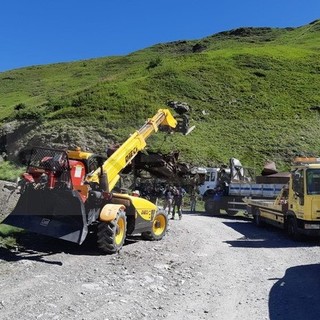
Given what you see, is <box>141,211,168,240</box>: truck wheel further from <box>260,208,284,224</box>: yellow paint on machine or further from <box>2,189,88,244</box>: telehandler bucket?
<box>260,208,284,224</box>: yellow paint on machine

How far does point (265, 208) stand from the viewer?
1827 cm

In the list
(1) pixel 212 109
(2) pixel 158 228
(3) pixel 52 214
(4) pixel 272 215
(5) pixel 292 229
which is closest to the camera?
(3) pixel 52 214

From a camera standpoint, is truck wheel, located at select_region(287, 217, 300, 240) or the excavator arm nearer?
the excavator arm

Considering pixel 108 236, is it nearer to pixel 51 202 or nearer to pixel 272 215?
pixel 51 202

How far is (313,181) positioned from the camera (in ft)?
47.6

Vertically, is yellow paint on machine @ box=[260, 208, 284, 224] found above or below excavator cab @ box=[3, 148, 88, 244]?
below

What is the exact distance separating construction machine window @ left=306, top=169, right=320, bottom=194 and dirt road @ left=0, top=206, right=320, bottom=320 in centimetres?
187

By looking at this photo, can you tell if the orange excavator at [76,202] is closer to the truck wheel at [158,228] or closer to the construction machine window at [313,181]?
the truck wheel at [158,228]

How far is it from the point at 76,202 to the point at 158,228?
4123mm

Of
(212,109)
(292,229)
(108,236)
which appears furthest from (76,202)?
(212,109)

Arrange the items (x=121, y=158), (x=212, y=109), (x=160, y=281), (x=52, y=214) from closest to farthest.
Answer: (x=160, y=281), (x=52, y=214), (x=121, y=158), (x=212, y=109)

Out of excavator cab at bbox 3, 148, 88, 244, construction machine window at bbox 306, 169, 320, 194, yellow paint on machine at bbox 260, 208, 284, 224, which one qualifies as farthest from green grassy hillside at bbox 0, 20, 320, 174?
excavator cab at bbox 3, 148, 88, 244

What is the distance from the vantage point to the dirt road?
723 centimetres

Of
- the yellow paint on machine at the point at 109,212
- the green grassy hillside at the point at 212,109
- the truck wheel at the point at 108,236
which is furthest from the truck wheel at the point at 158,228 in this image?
the green grassy hillside at the point at 212,109
